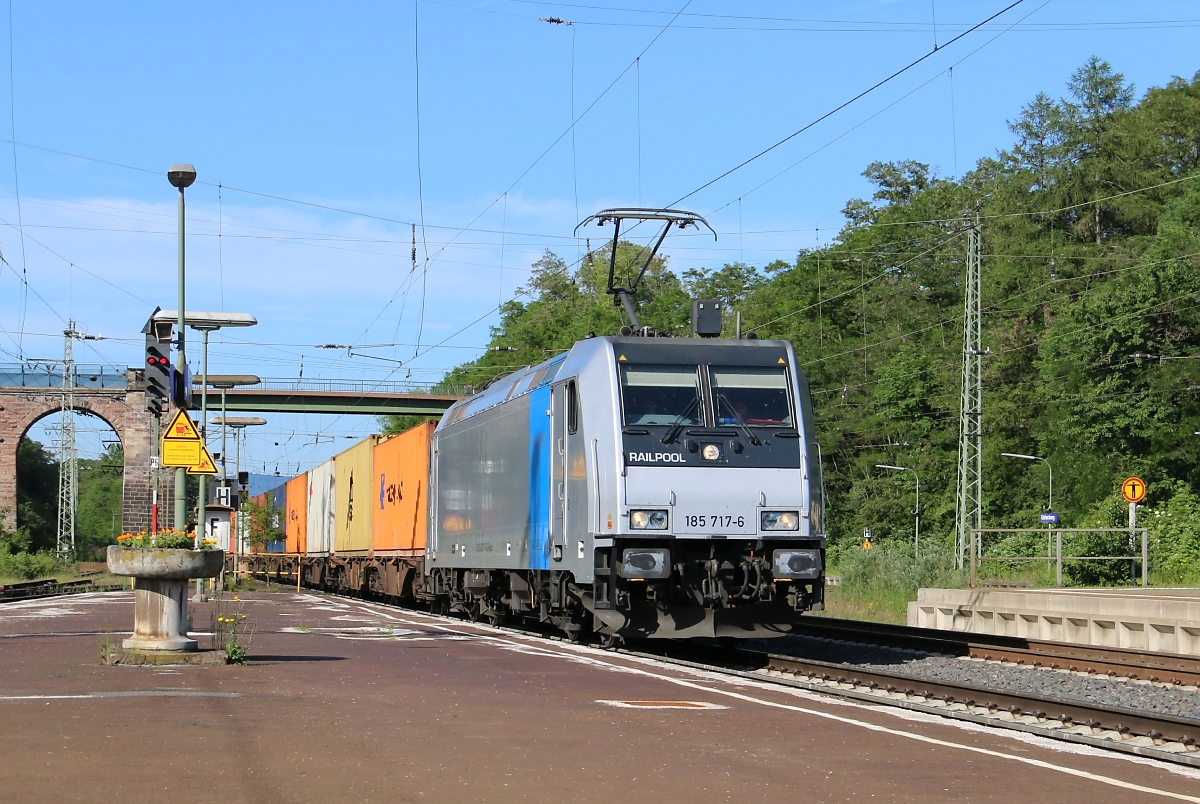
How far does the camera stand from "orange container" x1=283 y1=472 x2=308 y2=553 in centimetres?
4966

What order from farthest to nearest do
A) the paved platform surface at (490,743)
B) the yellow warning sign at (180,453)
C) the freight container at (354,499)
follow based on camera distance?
the freight container at (354,499)
the yellow warning sign at (180,453)
the paved platform surface at (490,743)

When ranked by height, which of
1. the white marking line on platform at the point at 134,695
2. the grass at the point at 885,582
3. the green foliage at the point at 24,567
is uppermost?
the white marking line on platform at the point at 134,695

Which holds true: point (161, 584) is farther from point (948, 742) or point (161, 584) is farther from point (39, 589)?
point (39, 589)

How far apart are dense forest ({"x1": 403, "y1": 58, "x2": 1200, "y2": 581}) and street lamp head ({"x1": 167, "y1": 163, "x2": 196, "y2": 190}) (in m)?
29.4

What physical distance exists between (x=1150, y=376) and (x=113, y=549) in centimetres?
5205

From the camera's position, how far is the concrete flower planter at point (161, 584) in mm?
13820

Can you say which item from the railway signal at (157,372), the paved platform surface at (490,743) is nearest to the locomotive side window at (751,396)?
the paved platform surface at (490,743)

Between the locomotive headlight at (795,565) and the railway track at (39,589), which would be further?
the railway track at (39,589)

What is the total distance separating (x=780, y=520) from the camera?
16312 mm

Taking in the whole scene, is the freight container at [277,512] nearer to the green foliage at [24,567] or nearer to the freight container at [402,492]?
the green foliage at [24,567]

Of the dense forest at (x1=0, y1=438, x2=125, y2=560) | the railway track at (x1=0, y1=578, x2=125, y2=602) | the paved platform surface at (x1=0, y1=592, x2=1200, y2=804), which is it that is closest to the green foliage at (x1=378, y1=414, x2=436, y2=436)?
the dense forest at (x1=0, y1=438, x2=125, y2=560)

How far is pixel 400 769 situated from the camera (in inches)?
313

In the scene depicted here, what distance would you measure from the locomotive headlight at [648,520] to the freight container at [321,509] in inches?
1061

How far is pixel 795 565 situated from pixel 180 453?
8735 millimetres
